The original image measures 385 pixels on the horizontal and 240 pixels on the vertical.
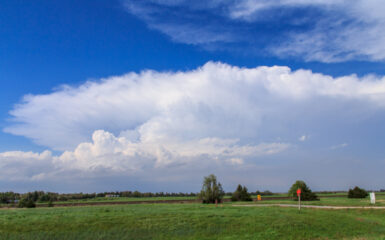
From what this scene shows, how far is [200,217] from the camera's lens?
31.3 metres

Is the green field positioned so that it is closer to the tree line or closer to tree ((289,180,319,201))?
the tree line

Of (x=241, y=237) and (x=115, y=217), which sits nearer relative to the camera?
(x=241, y=237)

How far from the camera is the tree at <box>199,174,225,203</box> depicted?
63.2m

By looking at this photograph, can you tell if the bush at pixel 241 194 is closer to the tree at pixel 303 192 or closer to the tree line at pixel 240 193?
the tree line at pixel 240 193

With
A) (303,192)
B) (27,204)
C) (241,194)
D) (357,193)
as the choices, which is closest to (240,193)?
(241,194)

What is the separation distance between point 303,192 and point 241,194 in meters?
15.9

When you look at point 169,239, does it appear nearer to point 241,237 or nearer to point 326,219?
point 241,237

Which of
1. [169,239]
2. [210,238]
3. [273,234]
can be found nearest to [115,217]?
[169,239]

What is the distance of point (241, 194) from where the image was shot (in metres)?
71.1

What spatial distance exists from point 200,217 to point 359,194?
225ft

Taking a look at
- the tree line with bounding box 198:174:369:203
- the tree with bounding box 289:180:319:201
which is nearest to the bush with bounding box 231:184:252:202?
the tree line with bounding box 198:174:369:203

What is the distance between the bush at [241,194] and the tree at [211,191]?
29.9 feet

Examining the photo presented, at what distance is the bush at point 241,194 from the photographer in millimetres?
70312

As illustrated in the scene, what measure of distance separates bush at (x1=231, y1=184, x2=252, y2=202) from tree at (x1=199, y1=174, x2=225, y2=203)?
9128 millimetres
